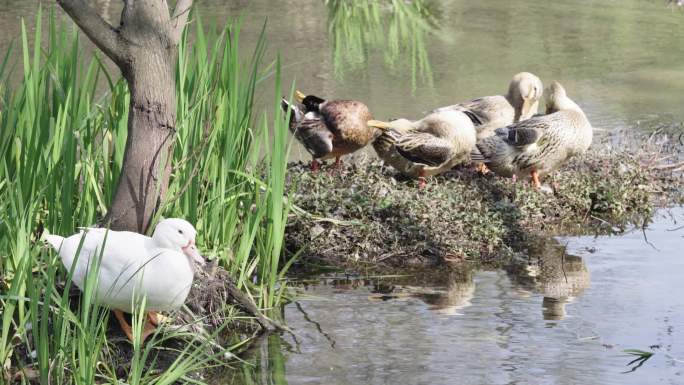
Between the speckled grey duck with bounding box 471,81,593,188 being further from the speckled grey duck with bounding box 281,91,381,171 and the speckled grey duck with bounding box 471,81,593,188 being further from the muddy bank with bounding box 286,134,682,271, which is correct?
the speckled grey duck with bounding box 281,91,381,171

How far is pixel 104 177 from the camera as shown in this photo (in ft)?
16.5

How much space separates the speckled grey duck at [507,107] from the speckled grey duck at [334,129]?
728mm

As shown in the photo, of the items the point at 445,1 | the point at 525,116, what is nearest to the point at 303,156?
the point at 525,116

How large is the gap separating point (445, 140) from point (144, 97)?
2.76 metres

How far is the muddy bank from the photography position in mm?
6320

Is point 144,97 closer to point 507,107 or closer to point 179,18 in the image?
point 179,18

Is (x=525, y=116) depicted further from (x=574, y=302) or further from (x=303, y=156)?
(x=574, y=302)

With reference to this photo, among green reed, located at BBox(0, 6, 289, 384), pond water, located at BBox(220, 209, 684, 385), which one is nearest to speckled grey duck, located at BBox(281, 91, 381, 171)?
pond water, located at BBox(220, 209, 684, 385)

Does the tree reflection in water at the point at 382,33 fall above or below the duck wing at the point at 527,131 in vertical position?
above

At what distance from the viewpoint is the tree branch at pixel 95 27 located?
457 cm

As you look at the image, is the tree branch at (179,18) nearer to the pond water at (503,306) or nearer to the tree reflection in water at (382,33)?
the pond water at (503,306)

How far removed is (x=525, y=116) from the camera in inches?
309

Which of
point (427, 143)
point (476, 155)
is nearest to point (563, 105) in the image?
point (476, 155)

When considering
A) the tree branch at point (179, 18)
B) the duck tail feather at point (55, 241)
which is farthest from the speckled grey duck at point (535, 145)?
the duck tail feather at point (55, 241)
